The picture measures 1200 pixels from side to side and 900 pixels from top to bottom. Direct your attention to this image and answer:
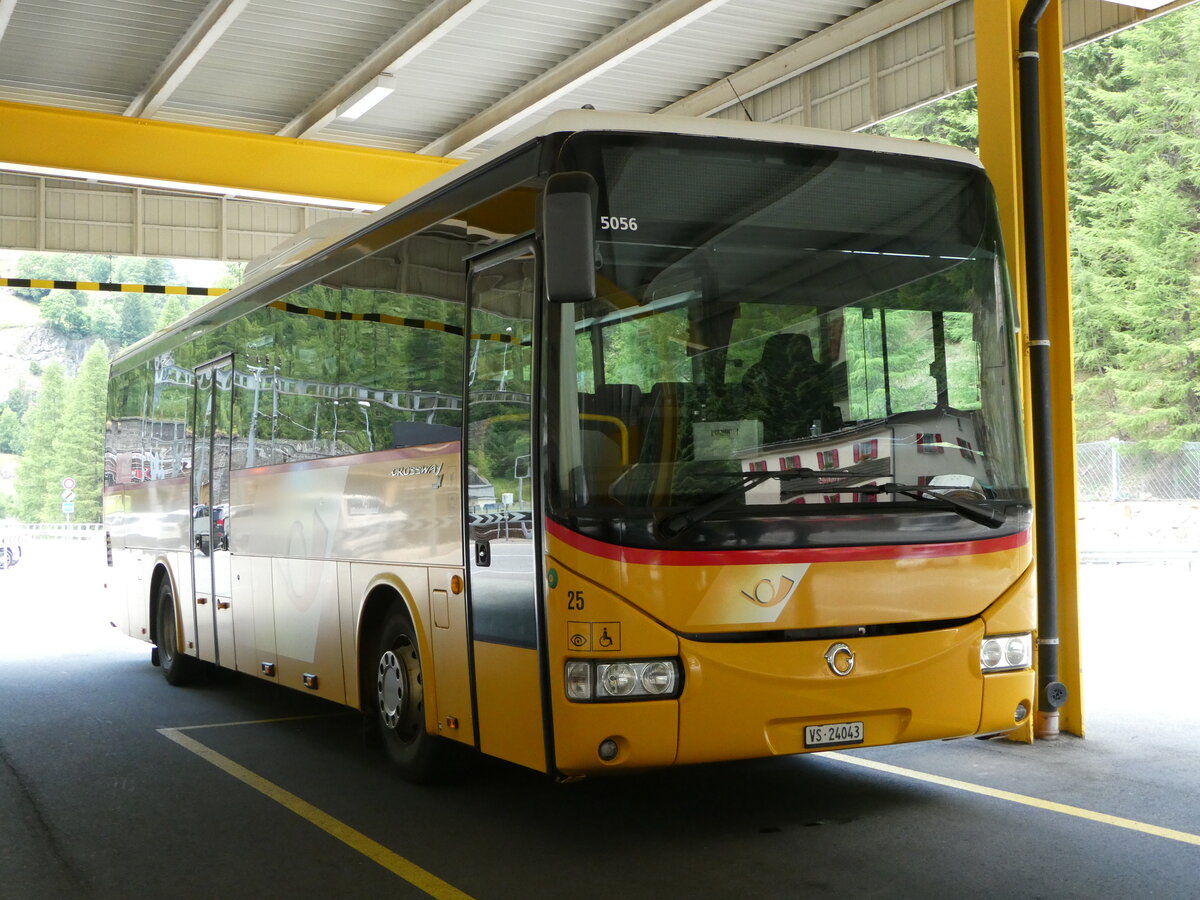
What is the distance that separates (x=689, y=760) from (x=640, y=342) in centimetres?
177

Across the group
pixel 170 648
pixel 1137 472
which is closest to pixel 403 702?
pixel 170 648

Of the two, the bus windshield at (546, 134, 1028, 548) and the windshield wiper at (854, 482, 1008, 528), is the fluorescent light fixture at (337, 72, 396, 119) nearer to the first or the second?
the bus windshield at (546, 134, 1028, 548)

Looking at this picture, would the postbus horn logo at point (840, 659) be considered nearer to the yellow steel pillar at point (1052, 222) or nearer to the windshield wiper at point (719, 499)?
the windshield wiper at point (719, 499)

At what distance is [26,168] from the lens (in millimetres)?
14211

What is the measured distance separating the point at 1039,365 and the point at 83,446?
81208 millimetres

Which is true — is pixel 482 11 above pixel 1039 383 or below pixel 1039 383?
above

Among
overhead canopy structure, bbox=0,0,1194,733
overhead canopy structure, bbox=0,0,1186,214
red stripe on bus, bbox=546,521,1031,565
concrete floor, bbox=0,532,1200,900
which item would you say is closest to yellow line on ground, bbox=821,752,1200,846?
concrete floor, bbox=0,532,1200,900

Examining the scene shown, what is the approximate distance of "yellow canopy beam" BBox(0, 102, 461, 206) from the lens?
14.1 metres

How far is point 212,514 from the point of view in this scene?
1086 cm

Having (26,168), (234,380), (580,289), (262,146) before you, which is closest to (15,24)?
(26,168)

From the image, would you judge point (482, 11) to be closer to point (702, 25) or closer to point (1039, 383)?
point (702, 25)

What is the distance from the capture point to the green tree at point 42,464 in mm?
84750

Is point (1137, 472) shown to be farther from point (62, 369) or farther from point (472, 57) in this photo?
point (62, 369)

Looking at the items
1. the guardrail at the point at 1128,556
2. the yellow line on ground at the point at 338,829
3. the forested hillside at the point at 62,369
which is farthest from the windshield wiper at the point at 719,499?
the forested hillside at the point at 62,369
